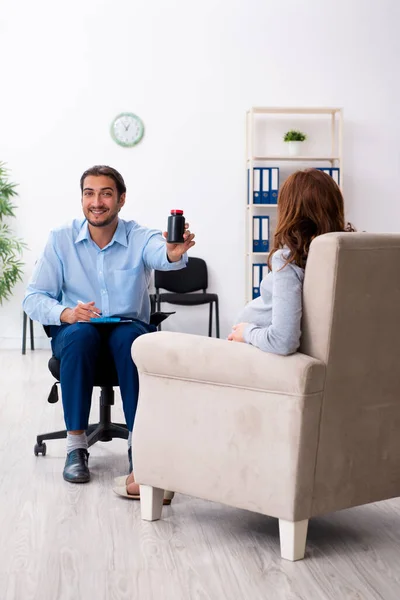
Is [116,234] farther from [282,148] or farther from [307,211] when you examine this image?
[282,148]

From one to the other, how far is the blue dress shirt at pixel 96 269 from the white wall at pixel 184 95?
3.49 meters

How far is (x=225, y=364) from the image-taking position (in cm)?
217

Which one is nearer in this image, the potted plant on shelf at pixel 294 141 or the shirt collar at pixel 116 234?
the shirt collar at pixel 116 234

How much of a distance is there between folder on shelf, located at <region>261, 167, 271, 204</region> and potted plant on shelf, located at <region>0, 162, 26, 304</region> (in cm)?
198

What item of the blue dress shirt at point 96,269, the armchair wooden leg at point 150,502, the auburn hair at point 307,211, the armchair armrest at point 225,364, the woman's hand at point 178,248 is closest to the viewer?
the armchair armrest at point 225,364

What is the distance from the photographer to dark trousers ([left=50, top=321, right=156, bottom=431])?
286 centimetres

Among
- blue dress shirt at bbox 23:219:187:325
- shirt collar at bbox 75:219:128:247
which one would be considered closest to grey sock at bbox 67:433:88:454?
blue dress shirt at bbox 23:219:187:325

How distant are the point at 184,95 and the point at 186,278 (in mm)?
1499

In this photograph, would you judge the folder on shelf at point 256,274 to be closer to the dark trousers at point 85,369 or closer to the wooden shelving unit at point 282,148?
the wooden shelving unit at point 282,148

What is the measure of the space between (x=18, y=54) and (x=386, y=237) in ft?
17.0

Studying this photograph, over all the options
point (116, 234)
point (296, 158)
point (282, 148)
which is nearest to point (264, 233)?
point (296, 158)

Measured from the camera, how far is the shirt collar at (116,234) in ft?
10.4

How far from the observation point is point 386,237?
2074 mm

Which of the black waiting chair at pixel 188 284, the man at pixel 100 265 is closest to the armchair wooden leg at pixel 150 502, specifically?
the man at pixel 100 265
